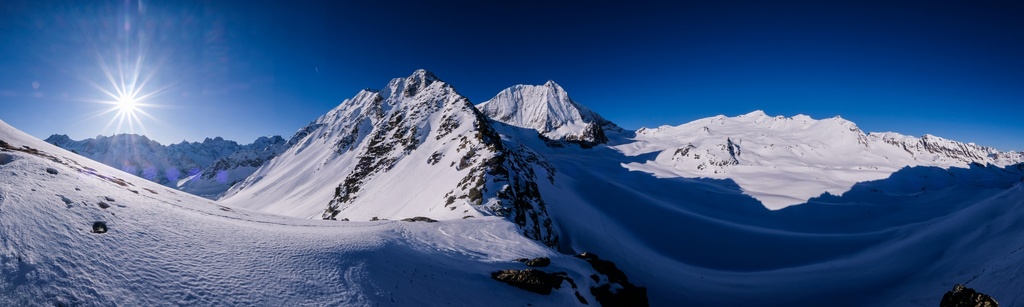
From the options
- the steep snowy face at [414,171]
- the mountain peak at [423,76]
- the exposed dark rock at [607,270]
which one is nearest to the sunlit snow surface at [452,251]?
the exposed dark rock at [607,270]

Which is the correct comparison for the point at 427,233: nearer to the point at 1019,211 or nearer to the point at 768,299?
the point at 768,299

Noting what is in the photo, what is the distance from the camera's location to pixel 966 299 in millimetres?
11773

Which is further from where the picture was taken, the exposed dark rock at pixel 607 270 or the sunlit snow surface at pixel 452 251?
the exposed dark rock at pixel 607 270

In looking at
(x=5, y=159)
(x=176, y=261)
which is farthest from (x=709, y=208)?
(x=5, y=159)

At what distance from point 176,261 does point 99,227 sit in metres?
2.04

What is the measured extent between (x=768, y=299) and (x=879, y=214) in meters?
76.3

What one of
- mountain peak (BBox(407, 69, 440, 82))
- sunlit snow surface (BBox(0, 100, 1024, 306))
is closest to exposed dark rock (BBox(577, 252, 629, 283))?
sunlit snow surface (BBox(0, 100, 1024, 306))

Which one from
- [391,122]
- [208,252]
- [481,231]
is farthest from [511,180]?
[391,122]

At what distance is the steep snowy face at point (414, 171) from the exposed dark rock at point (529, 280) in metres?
13.6

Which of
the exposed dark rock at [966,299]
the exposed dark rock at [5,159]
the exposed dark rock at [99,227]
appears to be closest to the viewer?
the exposed dark rock at [99,227]

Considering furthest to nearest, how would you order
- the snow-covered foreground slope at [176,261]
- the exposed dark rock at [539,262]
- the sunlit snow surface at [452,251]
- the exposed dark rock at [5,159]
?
the exposed dark rock at [539,262] → the exposed dark rock at [5,159] → the sunlit snow surface at [452,251] → the snow-covered foreground slope at [176,261]

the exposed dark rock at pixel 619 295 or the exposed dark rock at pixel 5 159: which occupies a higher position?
the exposed dark rock at pixel 5 159

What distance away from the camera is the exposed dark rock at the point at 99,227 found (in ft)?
24.6

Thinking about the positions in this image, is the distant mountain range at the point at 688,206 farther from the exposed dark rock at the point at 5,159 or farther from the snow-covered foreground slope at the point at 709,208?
the exposed dark rock at the point at 5,159
